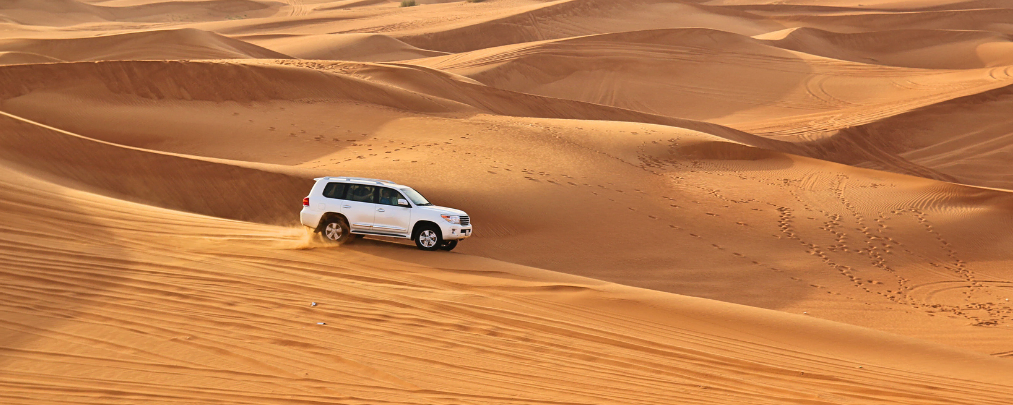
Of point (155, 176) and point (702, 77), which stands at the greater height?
point (702, 77)

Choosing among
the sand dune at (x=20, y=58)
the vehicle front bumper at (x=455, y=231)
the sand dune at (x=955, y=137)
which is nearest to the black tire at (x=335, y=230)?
the vehicle front bumper at (x=455, y=231)

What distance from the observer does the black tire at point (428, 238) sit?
11.9 m

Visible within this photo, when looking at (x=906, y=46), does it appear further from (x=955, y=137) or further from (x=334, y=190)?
(x=334, y=190)

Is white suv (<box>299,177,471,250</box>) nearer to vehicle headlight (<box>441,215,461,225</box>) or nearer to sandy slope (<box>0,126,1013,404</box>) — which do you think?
vehicle headlight (<box>441,215,461,225</box>)

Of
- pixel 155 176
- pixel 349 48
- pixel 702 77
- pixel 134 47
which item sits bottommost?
pixel 155 176

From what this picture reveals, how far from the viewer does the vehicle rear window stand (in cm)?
1183

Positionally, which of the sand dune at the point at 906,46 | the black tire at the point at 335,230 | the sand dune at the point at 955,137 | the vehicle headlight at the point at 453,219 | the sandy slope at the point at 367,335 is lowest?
the sandy slope at the point at 367,335

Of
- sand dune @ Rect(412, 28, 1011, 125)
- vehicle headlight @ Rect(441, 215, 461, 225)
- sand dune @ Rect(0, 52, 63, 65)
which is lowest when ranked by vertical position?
vehicle headlight @ Rect(441, 215, 461, 225)

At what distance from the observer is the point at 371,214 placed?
38.6 ft

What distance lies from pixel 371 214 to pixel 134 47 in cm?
2481

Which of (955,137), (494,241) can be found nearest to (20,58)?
(494,241)

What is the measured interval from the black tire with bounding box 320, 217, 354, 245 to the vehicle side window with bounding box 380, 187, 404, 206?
0.61 metres

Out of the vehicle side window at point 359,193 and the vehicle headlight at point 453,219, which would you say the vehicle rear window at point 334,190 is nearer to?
the vehicle side window at point 359,193

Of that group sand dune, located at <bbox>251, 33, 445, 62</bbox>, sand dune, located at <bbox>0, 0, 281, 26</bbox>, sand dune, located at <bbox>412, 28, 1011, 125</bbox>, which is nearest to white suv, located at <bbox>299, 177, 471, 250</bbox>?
sand dune, located at <bbox>412, 28, 1011, 125</bbox>
